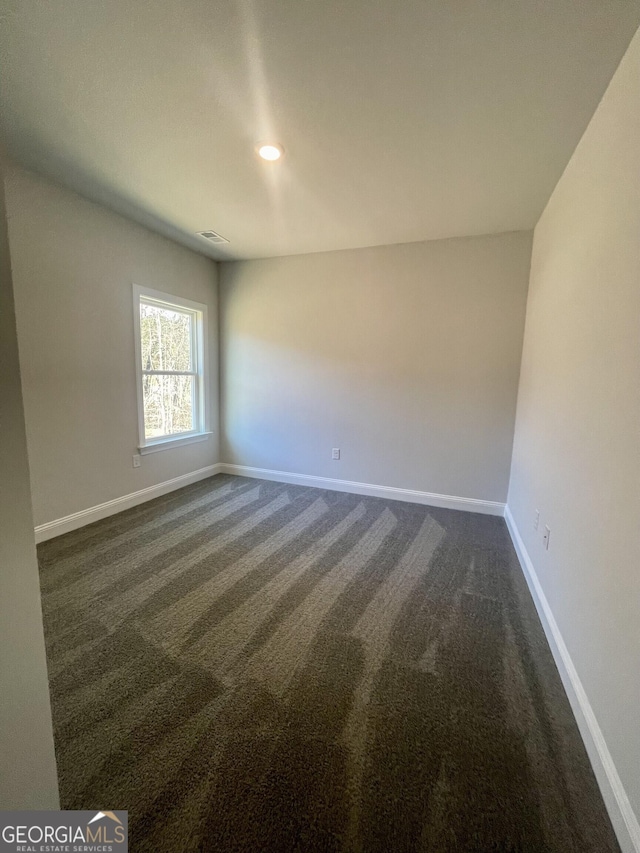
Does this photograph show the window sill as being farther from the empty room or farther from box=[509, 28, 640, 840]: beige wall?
box=[509, 28, 640, 840]: beige wall

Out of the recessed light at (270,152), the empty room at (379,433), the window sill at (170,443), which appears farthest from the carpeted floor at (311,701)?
the recessed light at (270,152)

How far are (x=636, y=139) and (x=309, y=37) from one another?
4.09ft

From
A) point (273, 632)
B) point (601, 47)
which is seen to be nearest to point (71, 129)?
point (601, 47)

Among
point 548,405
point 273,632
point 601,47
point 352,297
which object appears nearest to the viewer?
point 601,47

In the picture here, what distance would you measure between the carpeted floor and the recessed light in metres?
2.55

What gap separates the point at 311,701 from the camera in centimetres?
137

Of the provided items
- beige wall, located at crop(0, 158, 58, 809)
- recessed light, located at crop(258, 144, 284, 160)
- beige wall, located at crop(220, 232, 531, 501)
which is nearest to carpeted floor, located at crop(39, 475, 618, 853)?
beige wall, located at crop(0, 158, 58, 809)

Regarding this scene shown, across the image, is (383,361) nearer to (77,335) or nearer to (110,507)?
(77,335)

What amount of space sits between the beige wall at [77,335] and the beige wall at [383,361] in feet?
3.88

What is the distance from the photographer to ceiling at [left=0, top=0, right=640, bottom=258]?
4.07ft

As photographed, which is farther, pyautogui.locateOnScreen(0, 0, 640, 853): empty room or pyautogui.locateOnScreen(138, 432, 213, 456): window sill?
pyautogui.locateOnScreen(138, 432, 213, 456): window sill

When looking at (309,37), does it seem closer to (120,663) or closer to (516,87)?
(516,87)

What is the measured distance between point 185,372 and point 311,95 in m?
2.88

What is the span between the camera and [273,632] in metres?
1.73
